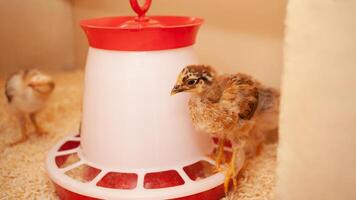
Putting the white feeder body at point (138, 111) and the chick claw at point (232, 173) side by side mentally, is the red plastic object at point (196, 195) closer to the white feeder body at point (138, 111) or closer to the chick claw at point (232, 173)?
the chick claw at point (232, 173)

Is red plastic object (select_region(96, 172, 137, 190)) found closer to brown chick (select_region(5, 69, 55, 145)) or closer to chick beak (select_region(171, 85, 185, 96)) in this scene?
chick beak (select_region(171, 85, 185, 96))

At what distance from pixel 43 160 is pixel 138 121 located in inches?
26.7

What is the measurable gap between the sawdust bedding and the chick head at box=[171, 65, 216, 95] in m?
0.40

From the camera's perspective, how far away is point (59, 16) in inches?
113

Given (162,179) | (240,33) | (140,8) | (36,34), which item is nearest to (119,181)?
(162,179)

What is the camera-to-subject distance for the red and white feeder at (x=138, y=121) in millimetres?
1283

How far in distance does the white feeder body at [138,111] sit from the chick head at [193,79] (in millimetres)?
74

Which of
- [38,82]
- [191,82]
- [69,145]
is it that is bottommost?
[69,145]

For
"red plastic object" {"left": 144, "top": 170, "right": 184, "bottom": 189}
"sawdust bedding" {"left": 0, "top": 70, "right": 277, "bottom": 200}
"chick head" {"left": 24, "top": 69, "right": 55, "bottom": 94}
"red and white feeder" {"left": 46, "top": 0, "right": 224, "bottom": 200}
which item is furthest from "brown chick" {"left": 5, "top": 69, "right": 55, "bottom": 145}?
"red plastic object" {"left": 144, "top": 170, "right": 184, "bottom": 189}

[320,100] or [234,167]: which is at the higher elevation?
[320,100]

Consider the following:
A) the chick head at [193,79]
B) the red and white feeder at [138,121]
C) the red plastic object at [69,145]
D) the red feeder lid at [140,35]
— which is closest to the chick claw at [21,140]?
the red plastic object at [69,145]

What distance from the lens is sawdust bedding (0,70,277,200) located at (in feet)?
4.88

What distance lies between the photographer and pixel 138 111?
1.31 m

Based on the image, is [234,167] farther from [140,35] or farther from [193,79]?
[140,35]
